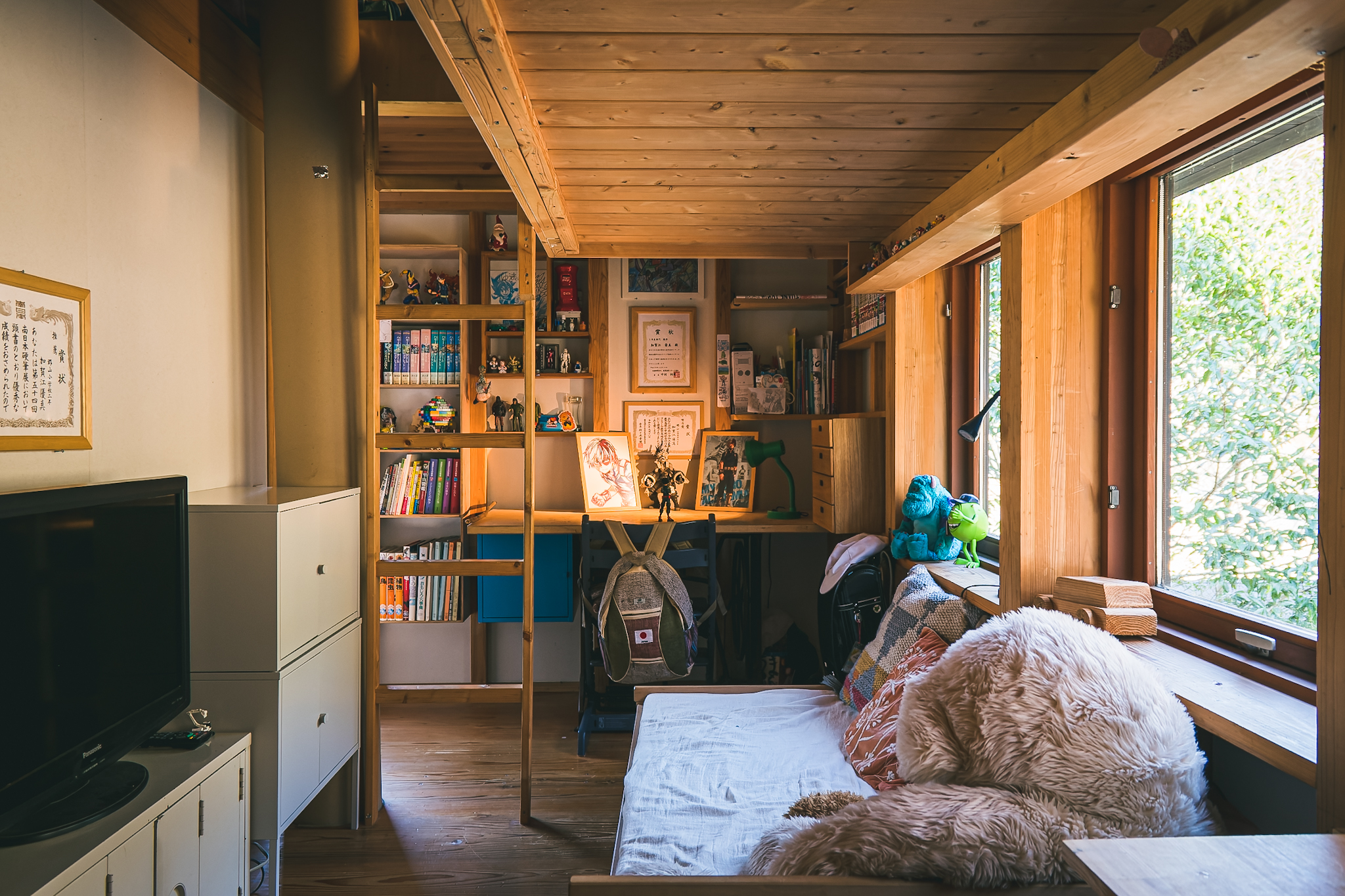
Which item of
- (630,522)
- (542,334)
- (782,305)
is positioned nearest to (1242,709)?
(630,522)

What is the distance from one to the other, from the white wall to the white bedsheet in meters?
1.59

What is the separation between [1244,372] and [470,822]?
2613mm

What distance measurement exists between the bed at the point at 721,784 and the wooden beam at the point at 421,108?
6.90ft

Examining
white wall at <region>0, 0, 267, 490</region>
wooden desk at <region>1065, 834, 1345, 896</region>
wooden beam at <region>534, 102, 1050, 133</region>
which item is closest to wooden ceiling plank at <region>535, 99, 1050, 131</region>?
wooden beam at <region>534, 102, 1050, 133</region>

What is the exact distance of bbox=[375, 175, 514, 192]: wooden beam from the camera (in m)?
2.59

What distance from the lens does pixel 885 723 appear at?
1.94m

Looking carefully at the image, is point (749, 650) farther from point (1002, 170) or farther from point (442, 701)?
point (1002, 170)

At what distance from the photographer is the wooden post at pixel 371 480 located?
2.58 meters

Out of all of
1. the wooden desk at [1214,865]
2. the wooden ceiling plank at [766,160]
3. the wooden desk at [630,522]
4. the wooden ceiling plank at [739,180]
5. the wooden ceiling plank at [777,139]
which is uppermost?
the wooden ceiling plank at [739,180]

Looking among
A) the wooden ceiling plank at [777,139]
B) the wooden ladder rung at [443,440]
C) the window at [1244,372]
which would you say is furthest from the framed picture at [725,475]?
the window at [1244,372]

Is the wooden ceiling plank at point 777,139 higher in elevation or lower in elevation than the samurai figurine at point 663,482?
higher

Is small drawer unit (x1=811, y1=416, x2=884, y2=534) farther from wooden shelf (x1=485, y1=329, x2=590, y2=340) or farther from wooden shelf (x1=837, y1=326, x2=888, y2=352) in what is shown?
wooden shelf (x1=485, y1=329, x2=590, y2=340)

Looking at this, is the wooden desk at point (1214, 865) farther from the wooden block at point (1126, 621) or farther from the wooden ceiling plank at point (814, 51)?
the wooden ceiling plank at point (814, 51)

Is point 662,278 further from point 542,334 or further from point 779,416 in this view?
point 779,416
